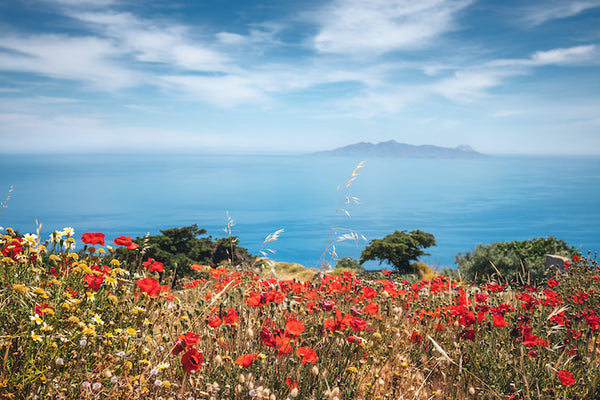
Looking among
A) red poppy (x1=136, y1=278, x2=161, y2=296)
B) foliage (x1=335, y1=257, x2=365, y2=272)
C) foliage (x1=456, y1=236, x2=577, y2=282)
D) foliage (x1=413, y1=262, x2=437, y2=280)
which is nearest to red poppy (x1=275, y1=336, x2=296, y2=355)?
red poppy (x1=136, y1=278, x2=161, y2=296)

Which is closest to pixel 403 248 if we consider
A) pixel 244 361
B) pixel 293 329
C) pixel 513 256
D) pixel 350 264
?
pixel 350 264

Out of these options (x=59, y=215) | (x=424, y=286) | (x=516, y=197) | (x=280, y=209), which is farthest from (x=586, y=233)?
(x=59, y=215)

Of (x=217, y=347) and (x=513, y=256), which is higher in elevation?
(x=217, y=347)

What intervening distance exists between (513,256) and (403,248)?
560 centimetres

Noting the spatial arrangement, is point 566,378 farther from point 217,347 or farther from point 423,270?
point 423,270

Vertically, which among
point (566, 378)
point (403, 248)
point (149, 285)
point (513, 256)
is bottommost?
point (403, 248)

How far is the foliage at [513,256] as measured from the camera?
13.1 meters

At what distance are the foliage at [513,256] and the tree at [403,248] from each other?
11.3 feet

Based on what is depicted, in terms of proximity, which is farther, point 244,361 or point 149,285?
point 149,285

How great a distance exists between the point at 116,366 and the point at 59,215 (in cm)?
17112

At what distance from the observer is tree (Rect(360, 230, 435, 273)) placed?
18.5m

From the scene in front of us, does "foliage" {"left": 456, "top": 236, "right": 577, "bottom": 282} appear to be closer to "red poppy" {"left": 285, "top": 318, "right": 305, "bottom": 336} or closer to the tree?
the tree

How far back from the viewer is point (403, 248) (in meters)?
18.2

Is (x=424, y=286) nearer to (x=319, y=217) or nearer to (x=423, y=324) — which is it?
(x=423, y=324)
